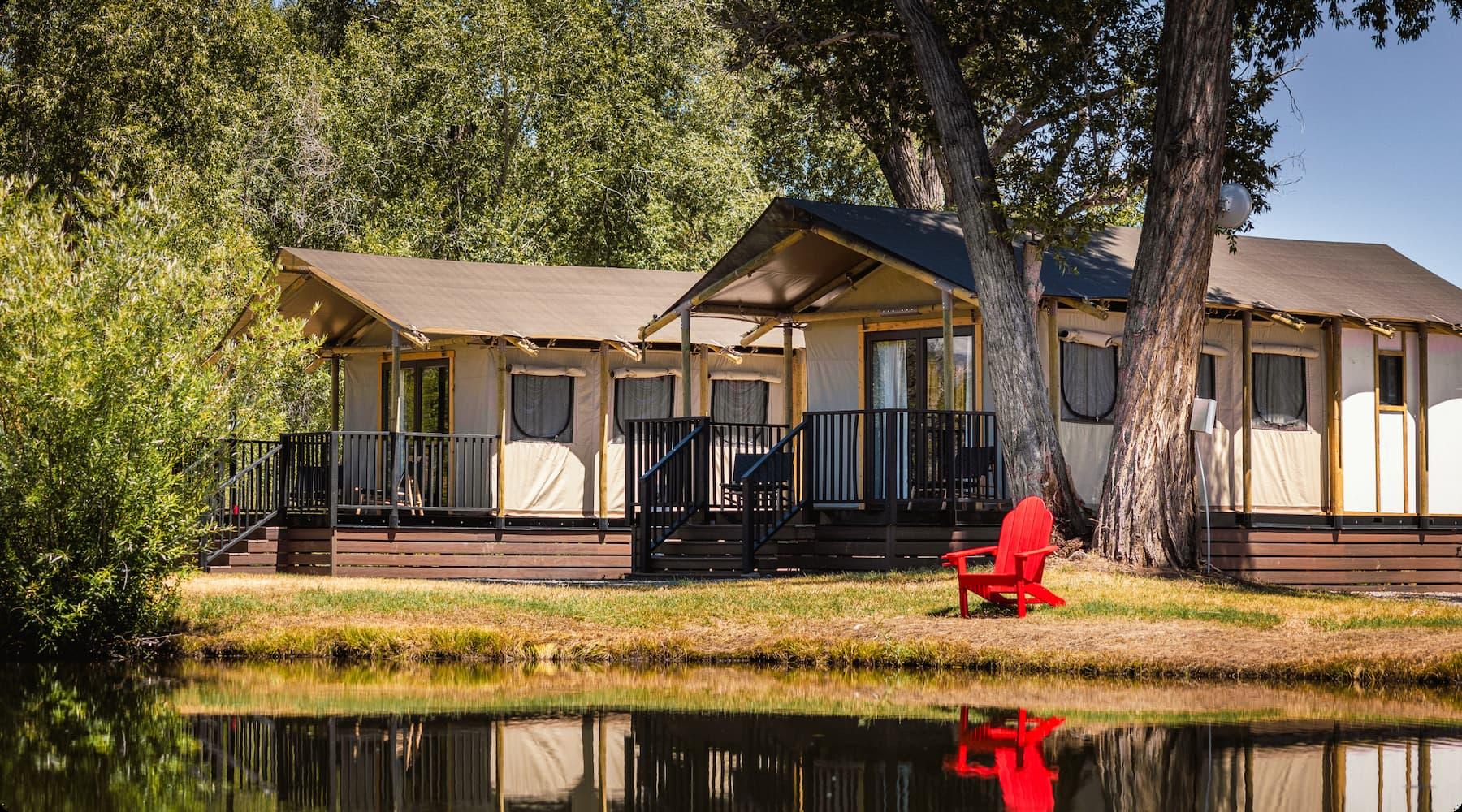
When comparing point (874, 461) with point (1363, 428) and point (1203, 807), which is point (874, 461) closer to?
point (1363, 428)

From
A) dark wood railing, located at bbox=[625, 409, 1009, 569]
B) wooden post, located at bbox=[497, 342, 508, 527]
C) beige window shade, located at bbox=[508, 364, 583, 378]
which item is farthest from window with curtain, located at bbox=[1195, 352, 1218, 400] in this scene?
wooden post, located at bbox=[497, 342, 508, 527]

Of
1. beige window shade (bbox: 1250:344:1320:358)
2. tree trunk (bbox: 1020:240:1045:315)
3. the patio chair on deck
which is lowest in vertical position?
the patio chair on deck

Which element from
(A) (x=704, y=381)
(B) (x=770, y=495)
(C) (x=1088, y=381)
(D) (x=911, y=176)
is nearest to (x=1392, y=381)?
(C) (x=1088, y=381)

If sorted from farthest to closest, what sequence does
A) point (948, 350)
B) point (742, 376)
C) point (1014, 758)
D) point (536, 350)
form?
point (742, 376), point (536, 350), point (948, 350), point (1014, 758)

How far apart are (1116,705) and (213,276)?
8413mm

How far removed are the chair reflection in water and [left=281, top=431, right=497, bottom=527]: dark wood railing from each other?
1235 cm

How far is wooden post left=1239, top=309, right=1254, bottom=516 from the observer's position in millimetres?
18359

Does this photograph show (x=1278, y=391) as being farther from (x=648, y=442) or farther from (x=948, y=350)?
(x=648, y=442)

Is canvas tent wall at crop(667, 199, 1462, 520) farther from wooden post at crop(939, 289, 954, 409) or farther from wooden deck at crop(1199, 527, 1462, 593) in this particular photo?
wooden post at crop(939, 289, 954, 409)

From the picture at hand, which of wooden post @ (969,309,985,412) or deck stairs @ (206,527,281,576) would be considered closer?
wooden post @ (969,309,985,412)

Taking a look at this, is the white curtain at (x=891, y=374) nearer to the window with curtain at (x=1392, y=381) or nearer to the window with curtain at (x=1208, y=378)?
the window with curtain at (x=1208, y=378)

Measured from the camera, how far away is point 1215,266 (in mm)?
19672

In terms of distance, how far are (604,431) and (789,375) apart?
2.56 metres

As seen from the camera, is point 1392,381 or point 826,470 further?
point 1392,381
